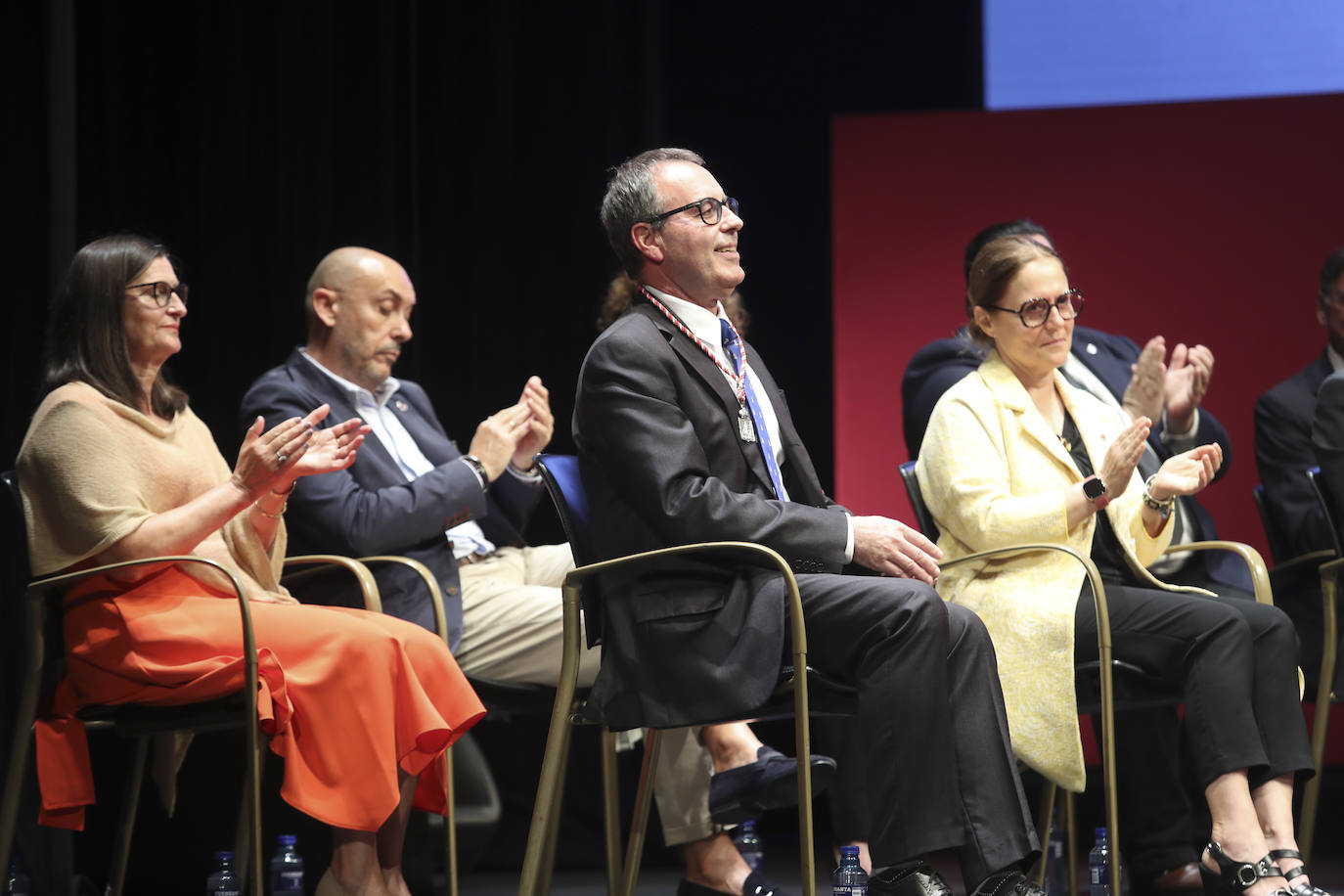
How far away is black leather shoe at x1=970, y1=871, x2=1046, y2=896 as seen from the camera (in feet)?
7.88

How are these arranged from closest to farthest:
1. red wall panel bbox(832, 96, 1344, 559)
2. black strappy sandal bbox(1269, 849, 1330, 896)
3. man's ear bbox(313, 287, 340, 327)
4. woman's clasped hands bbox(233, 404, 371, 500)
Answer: black strappy sandal bbox(1269, 849, 1330, 896)
woman's clasped hands bbox(233, 404, 371, 500)
man's ear bbox(313, 287, 340, 327)
red wall panel bbox(832, 96, 1344, 559)

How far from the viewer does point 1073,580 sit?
10.3ft

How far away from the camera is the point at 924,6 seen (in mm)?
5047

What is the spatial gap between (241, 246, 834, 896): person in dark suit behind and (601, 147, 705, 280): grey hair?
786 mm

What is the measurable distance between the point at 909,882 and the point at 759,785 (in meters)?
0.68

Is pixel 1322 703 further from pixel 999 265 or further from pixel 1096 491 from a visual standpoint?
pixel 999 265

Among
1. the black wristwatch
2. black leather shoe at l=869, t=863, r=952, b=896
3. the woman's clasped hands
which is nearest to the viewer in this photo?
black leather shoe at l=869, t=863, r=952, b=896

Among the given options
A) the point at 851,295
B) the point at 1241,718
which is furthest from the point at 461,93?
the point at 1241,718

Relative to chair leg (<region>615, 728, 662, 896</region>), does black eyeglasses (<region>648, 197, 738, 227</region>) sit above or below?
above

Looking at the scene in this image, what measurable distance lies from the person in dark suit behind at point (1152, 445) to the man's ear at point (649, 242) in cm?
92

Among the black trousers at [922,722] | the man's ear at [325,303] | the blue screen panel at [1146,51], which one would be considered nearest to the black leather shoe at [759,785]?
the black trousers at [922,722]

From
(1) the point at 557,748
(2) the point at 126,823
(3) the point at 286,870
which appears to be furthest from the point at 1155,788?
(2) the point at 126,823

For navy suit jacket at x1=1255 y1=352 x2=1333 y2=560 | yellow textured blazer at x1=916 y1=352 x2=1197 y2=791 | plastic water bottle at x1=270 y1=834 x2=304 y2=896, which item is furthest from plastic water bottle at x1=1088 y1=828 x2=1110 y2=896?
plastic water bottle at x1=270 y1=834 x2=304 y2=896

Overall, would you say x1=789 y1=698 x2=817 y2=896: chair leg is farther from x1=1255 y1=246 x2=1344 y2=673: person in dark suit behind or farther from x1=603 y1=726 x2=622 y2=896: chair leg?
x1=1255 y1=246 x2=1344 y2=673: person in dark suit behind
